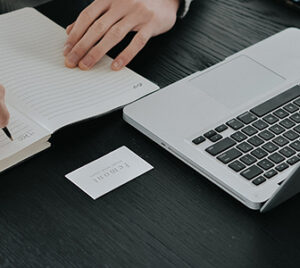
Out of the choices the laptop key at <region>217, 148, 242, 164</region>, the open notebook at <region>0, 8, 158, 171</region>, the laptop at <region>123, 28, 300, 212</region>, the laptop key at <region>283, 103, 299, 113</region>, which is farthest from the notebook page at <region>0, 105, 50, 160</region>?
the laptop key at <region>283, 103, 299, 113</region>

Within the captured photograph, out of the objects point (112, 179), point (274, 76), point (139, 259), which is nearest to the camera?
point (139, 259)

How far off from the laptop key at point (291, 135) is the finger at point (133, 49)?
0.31 m

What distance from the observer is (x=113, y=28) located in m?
1.10

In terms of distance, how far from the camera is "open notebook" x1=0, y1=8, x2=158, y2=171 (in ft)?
2.88

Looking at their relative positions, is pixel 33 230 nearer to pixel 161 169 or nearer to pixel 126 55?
pixel 161 169

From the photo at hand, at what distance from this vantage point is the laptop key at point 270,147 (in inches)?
34.0

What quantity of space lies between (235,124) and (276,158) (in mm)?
86

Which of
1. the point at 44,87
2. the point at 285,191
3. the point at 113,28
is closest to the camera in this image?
the point at 285,191

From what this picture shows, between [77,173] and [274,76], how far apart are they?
37cm

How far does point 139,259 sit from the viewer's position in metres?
0.74

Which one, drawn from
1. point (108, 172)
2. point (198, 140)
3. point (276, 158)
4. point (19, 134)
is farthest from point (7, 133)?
point (276, 158)

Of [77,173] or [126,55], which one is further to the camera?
[126,55]

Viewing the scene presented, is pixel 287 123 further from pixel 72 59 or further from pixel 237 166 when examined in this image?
pixel 72 59

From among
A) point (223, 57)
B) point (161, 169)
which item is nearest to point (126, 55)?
point (223, 57)
